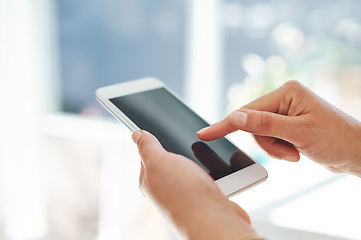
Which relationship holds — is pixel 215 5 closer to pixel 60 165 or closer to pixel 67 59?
pixel 67 59

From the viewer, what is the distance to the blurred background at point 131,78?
139 cm

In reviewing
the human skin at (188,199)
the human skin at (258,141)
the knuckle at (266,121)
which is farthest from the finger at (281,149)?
the human skin at (188,199)

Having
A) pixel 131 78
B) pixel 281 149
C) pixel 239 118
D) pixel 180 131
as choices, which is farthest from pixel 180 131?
pixel 131 78

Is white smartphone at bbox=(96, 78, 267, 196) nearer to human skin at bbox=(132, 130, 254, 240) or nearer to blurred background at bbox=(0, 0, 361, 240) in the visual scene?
human skin at bbox=(132, 130, 254, 240)

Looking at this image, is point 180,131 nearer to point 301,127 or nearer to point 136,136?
point 136,136

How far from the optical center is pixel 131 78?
6.20ft

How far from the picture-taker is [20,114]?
192 cm

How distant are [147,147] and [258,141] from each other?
1.13 ft

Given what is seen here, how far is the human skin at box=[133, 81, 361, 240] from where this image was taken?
0.51m

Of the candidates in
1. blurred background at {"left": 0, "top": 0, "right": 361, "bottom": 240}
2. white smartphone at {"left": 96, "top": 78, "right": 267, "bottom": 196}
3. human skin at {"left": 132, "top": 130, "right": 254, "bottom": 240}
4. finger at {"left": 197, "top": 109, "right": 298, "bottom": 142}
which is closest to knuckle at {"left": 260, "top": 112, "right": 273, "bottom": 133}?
finger at {"left": 197, "top": 109, "right": 298, "bottom": 142}

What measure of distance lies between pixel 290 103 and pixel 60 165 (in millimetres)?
1520

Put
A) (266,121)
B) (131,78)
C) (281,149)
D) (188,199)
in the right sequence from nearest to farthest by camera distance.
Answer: (188,199)
(266,121)
(281,149)
(131,78)

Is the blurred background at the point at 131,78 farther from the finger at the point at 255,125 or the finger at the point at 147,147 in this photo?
the finger at the point at 147,147

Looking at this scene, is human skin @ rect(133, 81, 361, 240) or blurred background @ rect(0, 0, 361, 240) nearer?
human skin @ rect(133, 81, 361, 240)
